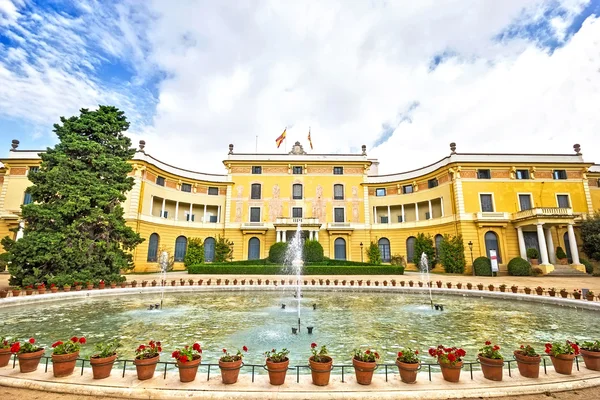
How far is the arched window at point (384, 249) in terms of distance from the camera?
3494cm

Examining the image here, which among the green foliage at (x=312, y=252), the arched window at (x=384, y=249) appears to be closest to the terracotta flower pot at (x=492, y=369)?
the green foliage at (x=312, y=252)

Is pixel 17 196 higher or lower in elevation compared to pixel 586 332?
higher

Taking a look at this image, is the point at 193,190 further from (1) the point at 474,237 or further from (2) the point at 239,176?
(1) the point at 474,237

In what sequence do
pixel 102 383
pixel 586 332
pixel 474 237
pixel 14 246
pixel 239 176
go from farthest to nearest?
1. pixel 239 176
2. pixel 474 237
3. pixel 14 246
4. pixel 586 332
5. pixel 102 383

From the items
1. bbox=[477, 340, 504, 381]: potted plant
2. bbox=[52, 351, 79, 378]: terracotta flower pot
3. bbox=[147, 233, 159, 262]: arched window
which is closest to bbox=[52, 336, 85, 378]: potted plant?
bbox=[52, 351, 79, 378]: terracotta flower pot

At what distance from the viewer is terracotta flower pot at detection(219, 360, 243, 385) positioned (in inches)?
161

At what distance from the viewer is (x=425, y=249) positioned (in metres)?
30.6

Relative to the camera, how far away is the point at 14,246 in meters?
13.4

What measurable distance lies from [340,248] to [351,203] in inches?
212

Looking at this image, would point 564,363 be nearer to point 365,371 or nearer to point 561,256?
point 365,371

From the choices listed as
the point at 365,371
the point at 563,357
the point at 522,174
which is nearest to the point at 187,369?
the point at 365,371

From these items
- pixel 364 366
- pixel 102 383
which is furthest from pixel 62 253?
pixel 364 366

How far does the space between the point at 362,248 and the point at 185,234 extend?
20.2 metres

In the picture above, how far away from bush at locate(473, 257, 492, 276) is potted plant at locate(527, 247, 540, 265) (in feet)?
13.1
